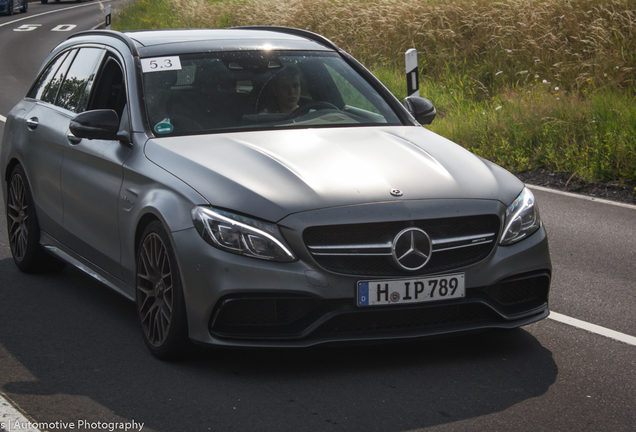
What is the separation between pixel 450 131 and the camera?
40.3 feet

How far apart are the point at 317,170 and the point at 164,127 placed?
1161mm

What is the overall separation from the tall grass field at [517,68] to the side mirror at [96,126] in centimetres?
627

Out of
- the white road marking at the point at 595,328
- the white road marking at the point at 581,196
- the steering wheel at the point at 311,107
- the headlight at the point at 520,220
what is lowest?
the white road marking at the point at 581,196

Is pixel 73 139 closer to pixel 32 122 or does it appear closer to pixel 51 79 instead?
pixel 32 122

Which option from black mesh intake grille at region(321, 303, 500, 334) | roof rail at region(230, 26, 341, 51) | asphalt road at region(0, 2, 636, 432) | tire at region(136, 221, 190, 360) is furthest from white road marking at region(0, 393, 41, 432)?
roof rail at region(230, 26, 341, 51)

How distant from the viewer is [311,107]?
583 centimetres

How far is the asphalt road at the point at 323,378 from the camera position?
3926 mm

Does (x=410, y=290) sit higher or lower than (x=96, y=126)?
lower

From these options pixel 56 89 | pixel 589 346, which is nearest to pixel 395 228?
pixel 589 346

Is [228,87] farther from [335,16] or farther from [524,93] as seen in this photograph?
[335,16]

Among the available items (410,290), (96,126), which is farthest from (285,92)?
(410,290)

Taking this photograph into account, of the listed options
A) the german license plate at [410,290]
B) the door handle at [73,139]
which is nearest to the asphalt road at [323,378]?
the german license plate at [410,290]

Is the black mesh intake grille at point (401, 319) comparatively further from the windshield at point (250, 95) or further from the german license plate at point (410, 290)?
the windshield at point (250, 95)

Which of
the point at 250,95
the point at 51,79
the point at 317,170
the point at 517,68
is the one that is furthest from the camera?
the point at 517,68
